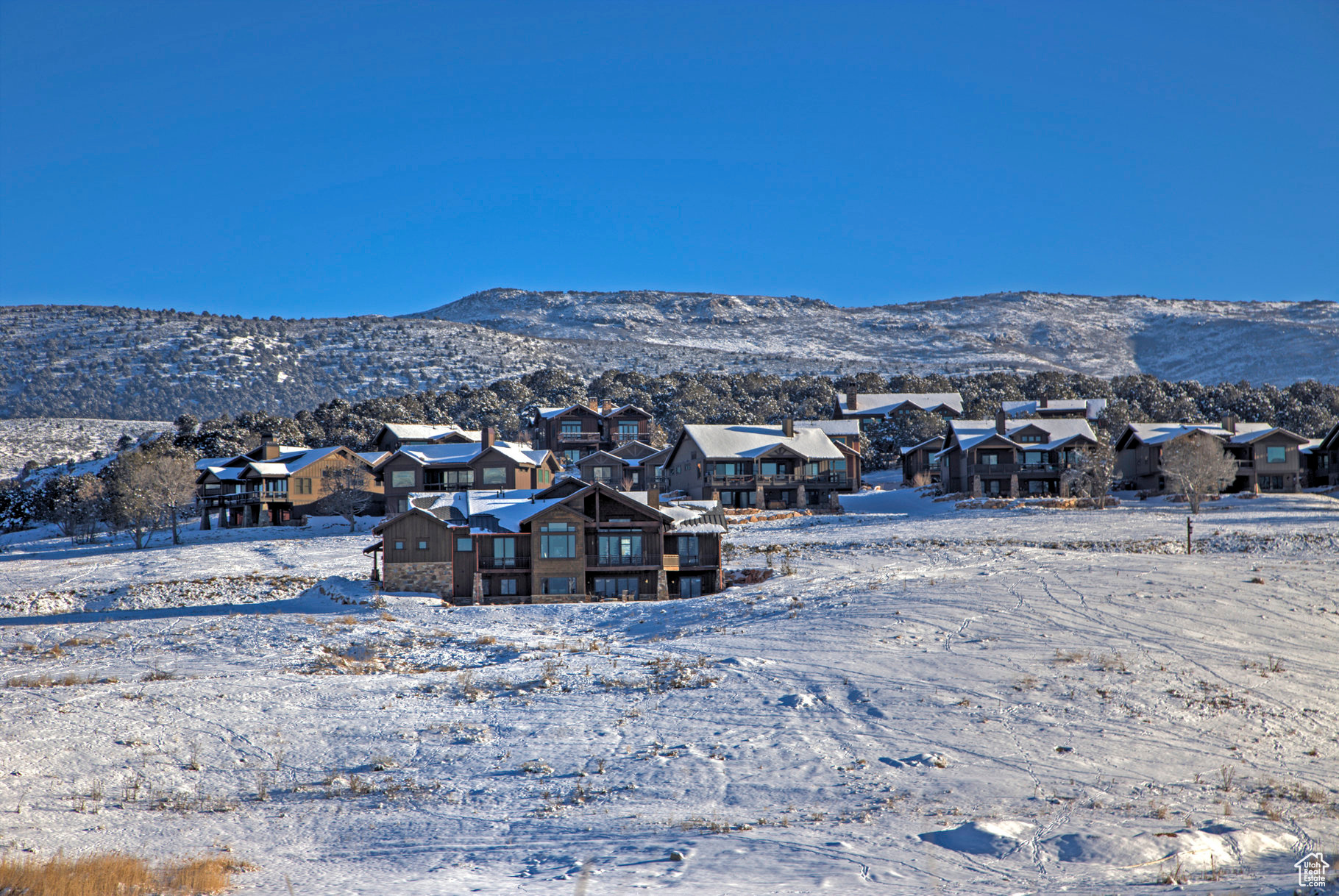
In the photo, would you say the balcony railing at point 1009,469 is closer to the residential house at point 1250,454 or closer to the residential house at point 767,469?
the residential house at point 1250,454

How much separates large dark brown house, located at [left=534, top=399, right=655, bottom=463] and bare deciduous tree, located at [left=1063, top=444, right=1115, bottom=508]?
1670 inches

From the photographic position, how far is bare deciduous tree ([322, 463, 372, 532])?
74.7m

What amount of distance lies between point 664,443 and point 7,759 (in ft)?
285

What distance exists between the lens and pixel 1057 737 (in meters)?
19.4

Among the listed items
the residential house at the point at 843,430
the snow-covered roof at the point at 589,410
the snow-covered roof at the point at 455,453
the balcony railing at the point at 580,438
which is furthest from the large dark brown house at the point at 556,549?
the balcony railing at the point at 580,438

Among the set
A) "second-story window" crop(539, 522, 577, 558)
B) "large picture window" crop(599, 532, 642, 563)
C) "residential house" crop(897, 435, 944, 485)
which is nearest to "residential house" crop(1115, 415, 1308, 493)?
"residential house" crop(897, 435, 944, 485)

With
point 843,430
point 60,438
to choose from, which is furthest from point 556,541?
point 60,438

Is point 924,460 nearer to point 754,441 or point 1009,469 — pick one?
point 1009,469

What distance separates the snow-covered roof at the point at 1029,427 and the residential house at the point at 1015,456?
6 cm

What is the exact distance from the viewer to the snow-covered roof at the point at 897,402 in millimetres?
109188

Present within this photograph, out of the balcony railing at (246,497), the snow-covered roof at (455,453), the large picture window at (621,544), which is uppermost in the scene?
the snow-covered roof at (455,453)

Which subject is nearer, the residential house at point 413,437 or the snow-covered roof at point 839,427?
the residential house at point 413,437

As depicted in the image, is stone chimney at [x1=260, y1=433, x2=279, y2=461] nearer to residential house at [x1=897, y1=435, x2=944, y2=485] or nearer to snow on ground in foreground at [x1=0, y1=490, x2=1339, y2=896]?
snow on ground in foreground at [x1=0, y1=490, x2=1339, y2=896]

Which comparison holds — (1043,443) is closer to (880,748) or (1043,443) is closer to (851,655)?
(851,655)
